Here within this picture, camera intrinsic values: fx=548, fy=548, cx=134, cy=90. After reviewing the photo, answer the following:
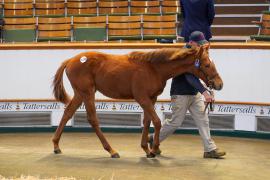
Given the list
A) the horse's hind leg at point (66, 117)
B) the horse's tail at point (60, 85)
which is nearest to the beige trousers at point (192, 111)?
the horse's hind leg at point (66, 117)

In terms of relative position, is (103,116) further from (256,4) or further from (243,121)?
(256,4)

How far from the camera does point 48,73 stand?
848 cm

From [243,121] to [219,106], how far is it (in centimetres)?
42

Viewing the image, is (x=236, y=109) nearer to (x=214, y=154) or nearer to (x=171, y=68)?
(x=214, y=154)

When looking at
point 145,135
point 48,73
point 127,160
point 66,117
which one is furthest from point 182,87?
point 48,73

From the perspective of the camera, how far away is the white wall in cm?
813

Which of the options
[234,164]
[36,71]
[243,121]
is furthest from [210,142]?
[36,71]

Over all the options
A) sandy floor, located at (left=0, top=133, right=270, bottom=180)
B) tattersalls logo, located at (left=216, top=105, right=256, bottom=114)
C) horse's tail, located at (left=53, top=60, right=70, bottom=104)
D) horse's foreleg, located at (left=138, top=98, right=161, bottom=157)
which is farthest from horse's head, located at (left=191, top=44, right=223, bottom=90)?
tattersalls logo, located at (left=216, top=105, right=256, bottom=114)

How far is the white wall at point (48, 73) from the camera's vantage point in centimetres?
813

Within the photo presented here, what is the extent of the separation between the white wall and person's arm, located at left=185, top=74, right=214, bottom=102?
1.89 metres

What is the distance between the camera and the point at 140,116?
338 inches

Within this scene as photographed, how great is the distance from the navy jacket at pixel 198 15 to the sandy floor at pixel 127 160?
155 centimetres

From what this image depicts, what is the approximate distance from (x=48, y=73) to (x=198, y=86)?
119 inches

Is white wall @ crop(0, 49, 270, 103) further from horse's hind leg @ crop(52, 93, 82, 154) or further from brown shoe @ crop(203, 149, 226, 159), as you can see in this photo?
brown shoe @ crop(203, 149, 226, 159)
